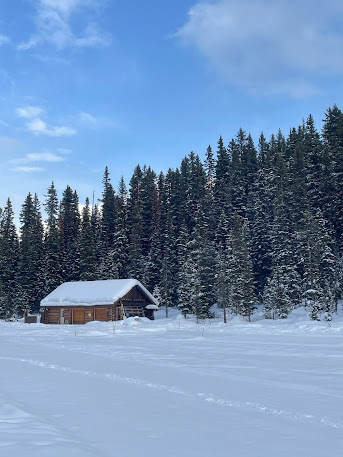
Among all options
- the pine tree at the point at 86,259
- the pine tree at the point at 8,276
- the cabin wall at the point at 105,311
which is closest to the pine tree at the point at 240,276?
the cabin wall at the point at 105,311

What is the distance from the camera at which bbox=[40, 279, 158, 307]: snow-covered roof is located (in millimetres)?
47544

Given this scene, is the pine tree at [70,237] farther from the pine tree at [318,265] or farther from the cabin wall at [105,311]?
the pine tree at [318,265]

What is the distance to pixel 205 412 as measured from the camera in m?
8.38

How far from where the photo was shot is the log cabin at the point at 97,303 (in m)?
47.6

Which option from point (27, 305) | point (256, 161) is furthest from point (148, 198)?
point (27, 305)

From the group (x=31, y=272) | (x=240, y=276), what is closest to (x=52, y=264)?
(x=31, y=272)

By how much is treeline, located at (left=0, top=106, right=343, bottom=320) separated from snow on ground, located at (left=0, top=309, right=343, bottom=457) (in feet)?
88.8

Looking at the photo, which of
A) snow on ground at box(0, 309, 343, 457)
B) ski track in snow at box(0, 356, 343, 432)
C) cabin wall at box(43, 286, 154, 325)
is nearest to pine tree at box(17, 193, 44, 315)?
cabin wall at box(43, 286, 154, 325)

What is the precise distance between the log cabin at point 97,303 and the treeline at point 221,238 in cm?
578

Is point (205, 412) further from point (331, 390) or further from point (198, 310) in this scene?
point (198, 310)

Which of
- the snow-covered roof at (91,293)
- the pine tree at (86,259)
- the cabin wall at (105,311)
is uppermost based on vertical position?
the pine tree at (86,259)

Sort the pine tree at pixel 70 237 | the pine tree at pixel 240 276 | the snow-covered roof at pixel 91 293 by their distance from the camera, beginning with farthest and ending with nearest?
the pine tree at pixel 70 237 → the snow-covered roof at pixel 91 293 → the pine tree at pixel 240 276

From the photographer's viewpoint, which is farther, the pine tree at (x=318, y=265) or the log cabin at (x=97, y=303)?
the log cabin at (x=97, y=303)

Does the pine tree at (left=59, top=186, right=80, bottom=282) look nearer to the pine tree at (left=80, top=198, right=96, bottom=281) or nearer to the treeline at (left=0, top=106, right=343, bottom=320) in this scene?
the treeline at (left=0, top=106, right=343, bottom=320)
